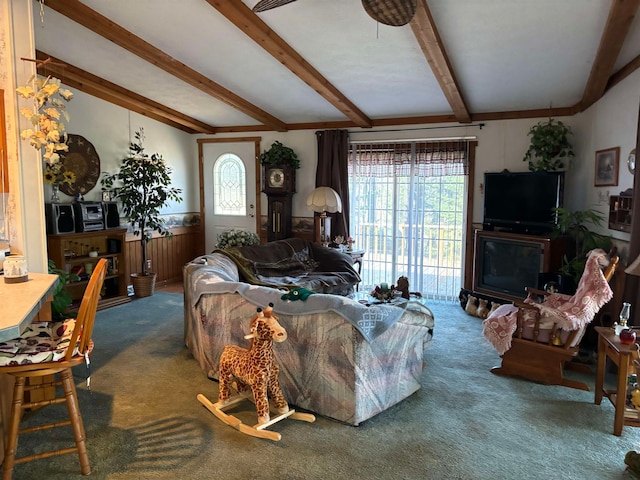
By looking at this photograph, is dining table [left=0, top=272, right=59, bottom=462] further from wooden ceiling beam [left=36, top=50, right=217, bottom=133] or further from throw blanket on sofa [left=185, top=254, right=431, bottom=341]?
wooden ceiling beam [left=36, top=50, right=217, bottom=133]

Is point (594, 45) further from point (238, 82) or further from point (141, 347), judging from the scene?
point (141, 347)

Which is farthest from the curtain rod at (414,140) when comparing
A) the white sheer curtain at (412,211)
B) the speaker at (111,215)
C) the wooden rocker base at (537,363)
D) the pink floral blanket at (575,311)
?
the speaker at (111,215)

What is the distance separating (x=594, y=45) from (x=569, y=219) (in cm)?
152

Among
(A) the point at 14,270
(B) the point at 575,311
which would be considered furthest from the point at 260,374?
(B) the point at 575,311

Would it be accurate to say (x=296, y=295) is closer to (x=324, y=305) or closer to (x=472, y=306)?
(x=324, y=305)

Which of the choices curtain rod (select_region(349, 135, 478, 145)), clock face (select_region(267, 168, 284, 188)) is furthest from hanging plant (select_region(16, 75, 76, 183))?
curtain rod (select_region(349, 135, 478, 145))

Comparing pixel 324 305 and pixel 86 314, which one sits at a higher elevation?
pixel 86 314

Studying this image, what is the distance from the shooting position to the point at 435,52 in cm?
368

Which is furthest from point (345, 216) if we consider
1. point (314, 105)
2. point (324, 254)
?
point (314, 105)

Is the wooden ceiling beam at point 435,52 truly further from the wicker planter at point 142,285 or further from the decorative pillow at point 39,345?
the wicker planter at point 142,285

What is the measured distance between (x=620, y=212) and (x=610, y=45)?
1.34 m

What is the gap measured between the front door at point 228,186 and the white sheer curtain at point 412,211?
5.55 ft

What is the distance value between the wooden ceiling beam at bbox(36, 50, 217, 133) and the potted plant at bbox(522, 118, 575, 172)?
4.66 m

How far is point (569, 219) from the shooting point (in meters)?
4.28
